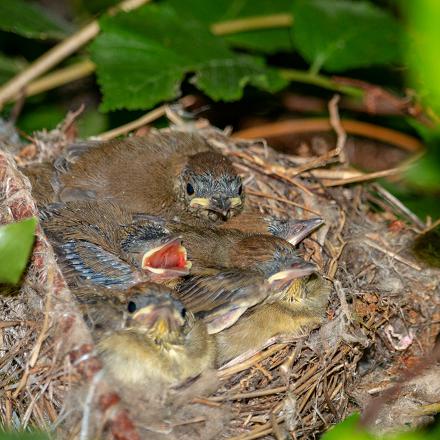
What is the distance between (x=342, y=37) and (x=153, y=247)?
1.72 meters

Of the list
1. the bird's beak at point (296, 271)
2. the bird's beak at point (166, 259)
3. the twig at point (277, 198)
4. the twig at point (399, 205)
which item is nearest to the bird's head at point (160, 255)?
the bird's beak at point (166, 259)

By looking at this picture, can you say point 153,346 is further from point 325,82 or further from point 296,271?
point 325,82

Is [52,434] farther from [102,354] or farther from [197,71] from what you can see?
[197,71]

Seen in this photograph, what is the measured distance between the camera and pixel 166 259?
2486 millimetres

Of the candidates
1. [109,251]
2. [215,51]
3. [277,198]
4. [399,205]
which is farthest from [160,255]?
[215,51]

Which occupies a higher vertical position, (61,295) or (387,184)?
(61,295)

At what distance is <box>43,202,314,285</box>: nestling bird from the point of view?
7.98 ft

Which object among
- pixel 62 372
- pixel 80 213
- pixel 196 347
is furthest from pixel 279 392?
pixel 80 213

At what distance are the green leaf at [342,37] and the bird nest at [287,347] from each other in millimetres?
528

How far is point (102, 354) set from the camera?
6.86 ft

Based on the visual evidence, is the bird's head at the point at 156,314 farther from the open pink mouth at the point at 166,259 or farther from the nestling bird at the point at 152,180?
the nestling bird at the point at 152,180

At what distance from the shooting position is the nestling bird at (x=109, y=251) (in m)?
2.41

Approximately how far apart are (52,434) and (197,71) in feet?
6.07

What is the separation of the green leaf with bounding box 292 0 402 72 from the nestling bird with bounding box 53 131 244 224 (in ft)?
2.91
